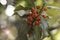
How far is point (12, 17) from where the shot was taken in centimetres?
79

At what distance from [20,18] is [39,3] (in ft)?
0.40

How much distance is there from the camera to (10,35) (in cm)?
77

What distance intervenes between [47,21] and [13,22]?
153 mm

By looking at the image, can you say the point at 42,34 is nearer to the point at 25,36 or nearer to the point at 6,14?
the point at 25,36

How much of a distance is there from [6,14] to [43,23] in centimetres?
17

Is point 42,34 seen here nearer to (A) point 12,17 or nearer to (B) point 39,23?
(B) point 39,23

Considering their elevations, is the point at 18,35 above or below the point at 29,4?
below

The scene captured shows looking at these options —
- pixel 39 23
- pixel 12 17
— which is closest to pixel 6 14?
pixel 12 17

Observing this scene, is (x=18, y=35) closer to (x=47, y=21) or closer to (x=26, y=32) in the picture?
(x=26, y=32)


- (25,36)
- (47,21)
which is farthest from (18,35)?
(47,21)

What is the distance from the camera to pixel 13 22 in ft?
2.60

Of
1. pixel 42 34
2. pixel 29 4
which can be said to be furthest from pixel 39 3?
pixel 42 34

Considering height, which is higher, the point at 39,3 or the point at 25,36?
the point at 39,3

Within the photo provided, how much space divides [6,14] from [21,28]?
92 millimetres
